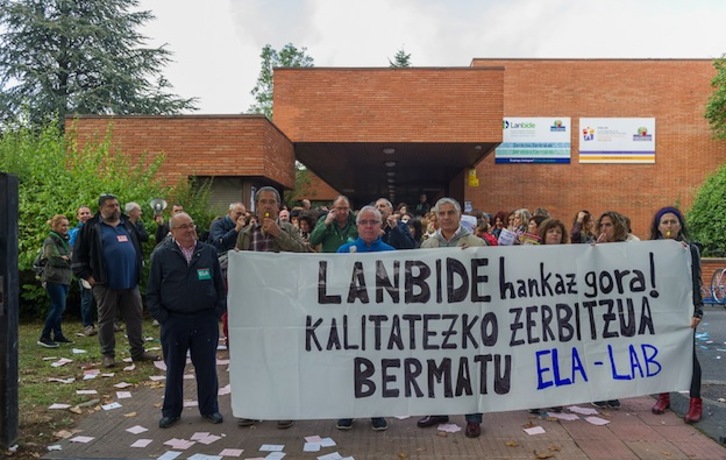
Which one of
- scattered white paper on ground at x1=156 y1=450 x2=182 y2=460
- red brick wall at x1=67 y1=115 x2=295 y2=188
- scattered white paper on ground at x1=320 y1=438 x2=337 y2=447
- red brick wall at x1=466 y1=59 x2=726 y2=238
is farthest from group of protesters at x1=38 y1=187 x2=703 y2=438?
red brick wall at x1=466 y1=59 x2=726 y2=238

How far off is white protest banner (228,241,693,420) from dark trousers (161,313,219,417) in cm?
50

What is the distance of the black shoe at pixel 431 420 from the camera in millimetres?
5055

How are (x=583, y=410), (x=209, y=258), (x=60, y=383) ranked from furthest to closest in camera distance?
1. (x=60, y=383)
2. (x=583, y=410)
3. (x=209, y=258)

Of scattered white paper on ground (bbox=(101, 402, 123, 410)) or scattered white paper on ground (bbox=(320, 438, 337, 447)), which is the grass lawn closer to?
scattered white paper on ground (bbox=(101, 402, 123, 410))

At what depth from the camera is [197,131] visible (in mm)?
15125

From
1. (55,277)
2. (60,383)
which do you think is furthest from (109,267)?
(55,277)

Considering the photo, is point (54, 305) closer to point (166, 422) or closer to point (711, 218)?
point (166, 422)

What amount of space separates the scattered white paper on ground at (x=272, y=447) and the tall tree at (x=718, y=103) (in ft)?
76.3

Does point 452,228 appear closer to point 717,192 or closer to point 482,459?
point 482,459

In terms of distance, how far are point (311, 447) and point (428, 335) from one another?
4.07 ft

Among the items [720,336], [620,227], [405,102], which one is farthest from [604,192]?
[620,227]

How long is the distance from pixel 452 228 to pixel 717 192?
1518cm

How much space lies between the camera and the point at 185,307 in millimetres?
5070

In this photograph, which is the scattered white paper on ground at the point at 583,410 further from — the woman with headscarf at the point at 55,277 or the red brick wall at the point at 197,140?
the red brick wall at the point at 197,140
